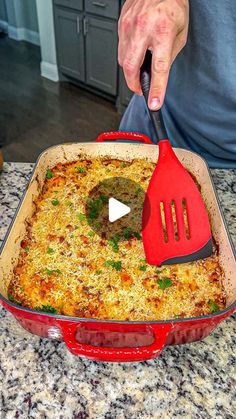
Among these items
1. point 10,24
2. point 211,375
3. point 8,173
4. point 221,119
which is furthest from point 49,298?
point 10,24

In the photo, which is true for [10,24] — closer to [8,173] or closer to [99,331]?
[8,173]

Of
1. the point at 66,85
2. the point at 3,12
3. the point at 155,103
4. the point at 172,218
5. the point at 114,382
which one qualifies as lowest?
the point at 66,85

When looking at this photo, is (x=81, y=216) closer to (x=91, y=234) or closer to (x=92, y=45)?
(x=91, y=234)

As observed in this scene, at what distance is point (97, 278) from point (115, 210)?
19 centimetres

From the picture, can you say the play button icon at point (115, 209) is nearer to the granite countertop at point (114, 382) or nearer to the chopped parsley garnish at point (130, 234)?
the chopped parsley garnish at point (130, 234)

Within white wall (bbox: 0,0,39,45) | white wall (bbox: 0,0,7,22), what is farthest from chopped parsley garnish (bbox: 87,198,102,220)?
white wall (bbox: 0,0,7,22)

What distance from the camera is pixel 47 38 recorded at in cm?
354

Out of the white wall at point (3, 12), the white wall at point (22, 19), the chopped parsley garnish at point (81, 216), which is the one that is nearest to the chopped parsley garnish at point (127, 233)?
the chopped parsley garnish at point (81, 216)

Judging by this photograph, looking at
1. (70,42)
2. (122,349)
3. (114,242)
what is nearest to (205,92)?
(114,242)

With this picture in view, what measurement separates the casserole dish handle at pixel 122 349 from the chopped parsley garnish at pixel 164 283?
17cm

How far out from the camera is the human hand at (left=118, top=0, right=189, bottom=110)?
0.70 m

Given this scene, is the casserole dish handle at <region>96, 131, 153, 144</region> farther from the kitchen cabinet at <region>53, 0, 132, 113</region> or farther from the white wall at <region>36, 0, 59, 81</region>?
the white wall at <region>36, 0, 59, 81</region>

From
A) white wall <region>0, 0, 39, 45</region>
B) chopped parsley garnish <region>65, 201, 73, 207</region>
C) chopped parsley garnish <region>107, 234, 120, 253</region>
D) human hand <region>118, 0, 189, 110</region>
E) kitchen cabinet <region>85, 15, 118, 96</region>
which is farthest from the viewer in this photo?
white wall <region>0, 0, 39, 45</region>

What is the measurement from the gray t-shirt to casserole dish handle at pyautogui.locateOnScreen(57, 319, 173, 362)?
0.67 metres
